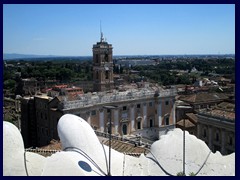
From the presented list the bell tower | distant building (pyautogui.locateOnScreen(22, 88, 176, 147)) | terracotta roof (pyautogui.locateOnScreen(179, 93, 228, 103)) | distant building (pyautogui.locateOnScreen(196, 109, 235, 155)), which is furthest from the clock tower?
terracotta roof (pyautogui.locateOnScreen(179, 93, 228, 103))

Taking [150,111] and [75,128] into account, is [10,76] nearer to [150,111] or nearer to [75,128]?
[150,111]

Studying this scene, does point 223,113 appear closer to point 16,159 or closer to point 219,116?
point 219,116

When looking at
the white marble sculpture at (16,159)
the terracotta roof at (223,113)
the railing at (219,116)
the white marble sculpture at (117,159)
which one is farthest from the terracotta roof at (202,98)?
the white marble sculpture at (16,159)

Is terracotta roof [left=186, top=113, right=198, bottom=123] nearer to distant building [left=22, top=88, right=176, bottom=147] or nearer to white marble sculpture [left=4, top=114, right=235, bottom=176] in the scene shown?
distant building [left=22, top=88, right=176, bottom=147]

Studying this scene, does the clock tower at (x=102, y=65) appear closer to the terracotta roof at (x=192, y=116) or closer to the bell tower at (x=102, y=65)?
the bell tower at (x=102, y=65)

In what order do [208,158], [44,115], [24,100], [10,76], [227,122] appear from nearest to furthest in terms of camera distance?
[208,158]
[227,122]
[44,115]
[24,100]
[10,76]

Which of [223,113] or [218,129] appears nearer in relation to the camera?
[218,129]

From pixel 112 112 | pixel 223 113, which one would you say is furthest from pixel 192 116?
pixel 112 112
